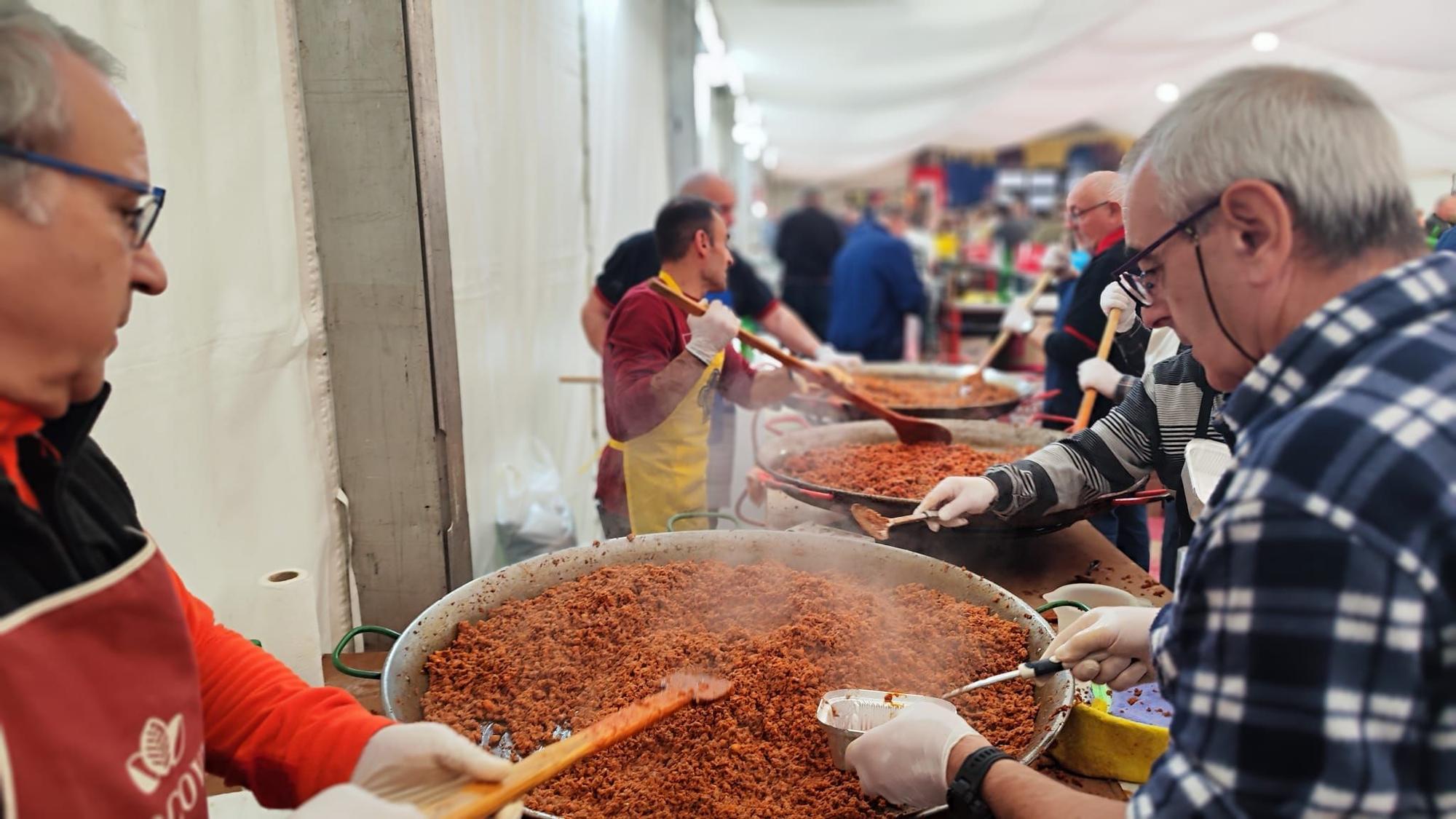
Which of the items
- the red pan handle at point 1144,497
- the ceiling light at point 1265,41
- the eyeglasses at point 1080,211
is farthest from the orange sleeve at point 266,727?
the ceiling light at point 1265,41

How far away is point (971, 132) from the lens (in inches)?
568

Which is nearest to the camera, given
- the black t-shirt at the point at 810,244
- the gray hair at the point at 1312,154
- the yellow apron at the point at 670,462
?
the gray hair at the point at 1312,154

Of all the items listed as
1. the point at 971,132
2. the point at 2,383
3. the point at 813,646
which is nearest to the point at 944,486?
the point at 813,646

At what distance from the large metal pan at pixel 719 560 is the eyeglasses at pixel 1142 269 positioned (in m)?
0.63

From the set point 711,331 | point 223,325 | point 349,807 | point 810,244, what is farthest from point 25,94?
point 810,244

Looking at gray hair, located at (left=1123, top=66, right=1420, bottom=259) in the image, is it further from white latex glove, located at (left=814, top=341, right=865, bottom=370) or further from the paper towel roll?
white latex glove, located at (left=814, top=341, right=865, bottom=370)

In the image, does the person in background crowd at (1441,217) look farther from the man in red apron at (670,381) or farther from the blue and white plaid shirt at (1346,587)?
the blue and white plaid shirt at (1346,587)

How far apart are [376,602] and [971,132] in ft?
46.4

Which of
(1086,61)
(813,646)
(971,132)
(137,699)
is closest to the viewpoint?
(137,699)

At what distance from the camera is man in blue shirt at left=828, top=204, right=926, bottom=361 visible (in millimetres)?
6637

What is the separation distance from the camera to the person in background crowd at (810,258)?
Answer: 8914mm

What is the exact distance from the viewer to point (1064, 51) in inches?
266

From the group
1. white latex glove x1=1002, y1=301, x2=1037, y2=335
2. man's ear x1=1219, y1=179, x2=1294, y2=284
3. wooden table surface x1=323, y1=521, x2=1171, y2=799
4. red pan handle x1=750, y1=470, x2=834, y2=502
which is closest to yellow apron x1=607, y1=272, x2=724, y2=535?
red pan handle x1=750, y1=470, x2=834, y2=502

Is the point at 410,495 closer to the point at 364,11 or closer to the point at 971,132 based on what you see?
the point at 364,11
